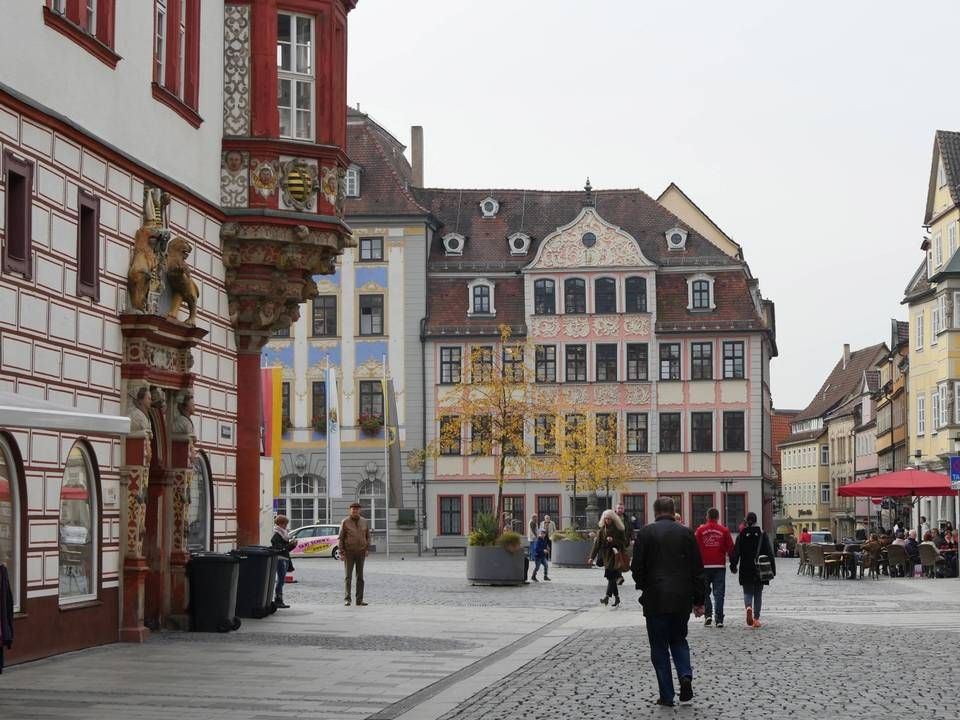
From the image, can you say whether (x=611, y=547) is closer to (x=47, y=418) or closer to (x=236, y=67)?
(x=236, y=67)

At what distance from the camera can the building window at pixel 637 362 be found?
250ft

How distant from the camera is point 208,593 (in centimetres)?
2245

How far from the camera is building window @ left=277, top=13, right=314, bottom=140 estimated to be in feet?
84.7

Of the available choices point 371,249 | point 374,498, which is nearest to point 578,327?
point 371,249

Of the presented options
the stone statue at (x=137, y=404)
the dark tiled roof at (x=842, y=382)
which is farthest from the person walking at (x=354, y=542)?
the dark tiled roof at (x=842, y=382)

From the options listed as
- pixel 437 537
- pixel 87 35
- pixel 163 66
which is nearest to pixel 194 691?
pixel 87 35

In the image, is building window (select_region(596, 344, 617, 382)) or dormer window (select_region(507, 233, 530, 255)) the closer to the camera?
building window (select_region(596, 344, 617, 382))

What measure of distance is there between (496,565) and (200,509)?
14.8 metres

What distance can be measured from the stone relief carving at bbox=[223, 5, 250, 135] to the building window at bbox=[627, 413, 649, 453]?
5198cm

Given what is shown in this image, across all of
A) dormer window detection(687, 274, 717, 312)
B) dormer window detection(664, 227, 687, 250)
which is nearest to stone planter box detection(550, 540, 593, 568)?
dormer window detection(687, 274, 717, 312)

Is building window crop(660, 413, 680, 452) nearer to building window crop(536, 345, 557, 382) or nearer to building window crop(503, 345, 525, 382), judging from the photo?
building window crop(536, 345, 557, 382)

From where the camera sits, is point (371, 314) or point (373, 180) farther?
point (373, 180)

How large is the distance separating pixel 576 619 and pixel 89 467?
9.98 metres

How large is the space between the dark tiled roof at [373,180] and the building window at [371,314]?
140 inches
